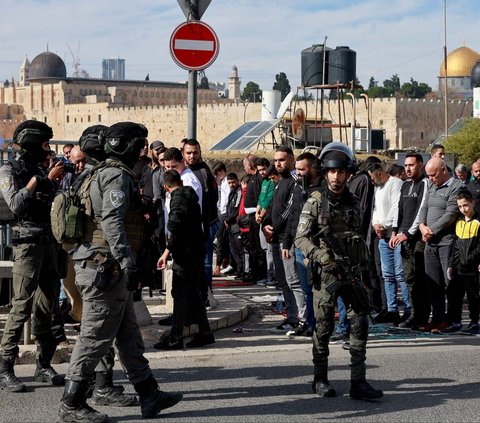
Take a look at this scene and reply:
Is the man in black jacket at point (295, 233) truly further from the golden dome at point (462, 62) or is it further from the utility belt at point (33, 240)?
the golden dome at point (462, 62)

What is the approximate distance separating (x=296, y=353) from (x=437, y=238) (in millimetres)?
2285

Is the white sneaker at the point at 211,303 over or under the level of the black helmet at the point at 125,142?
under

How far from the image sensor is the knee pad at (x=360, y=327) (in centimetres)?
731

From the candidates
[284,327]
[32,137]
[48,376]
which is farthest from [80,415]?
[284,327]

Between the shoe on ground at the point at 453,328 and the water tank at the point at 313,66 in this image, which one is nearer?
the shoe on ground at the point at 453,328

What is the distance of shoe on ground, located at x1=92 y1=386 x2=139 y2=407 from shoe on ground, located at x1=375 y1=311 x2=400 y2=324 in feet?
14.9

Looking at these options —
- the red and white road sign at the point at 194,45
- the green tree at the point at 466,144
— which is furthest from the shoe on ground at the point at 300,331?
the green tree at the point at 466,144

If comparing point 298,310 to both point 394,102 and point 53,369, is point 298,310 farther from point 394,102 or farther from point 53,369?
point 394,102

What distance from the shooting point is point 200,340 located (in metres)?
9.50

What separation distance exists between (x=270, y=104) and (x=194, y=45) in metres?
41.4

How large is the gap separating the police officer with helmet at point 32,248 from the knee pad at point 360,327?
2.20m

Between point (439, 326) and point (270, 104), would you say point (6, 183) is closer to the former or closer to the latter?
point (439, 326)

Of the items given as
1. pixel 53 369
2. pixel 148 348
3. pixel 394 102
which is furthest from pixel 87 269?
pixel 394 102

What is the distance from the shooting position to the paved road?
22.7 feet
